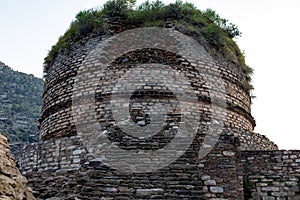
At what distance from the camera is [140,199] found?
27.0ft

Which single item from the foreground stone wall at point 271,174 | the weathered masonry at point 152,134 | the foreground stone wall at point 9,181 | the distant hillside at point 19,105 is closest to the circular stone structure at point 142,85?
the weathered masonry at point 152,134

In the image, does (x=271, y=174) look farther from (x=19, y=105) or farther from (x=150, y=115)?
(x=19, y=105)

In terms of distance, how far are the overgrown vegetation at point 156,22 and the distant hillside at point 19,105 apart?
14193 mm

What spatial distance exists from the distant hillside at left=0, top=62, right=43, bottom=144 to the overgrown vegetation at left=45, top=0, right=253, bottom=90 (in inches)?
559

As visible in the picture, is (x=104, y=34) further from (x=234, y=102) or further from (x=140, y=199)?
(x=140, y=199)

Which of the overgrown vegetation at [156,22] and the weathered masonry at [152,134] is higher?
the overgrown vegetation at [156,22]

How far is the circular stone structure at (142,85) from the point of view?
519 inches

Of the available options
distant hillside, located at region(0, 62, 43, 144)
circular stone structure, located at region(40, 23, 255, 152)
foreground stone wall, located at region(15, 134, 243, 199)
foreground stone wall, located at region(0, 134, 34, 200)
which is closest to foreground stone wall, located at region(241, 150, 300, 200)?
foreground stone wall, located at region(15, 134, 243, 199)

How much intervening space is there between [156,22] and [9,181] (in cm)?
1011

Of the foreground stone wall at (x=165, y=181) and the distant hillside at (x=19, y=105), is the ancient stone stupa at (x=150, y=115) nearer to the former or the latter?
the foreground stone wall at (x=165, y=181)

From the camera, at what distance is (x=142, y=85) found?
528 inches

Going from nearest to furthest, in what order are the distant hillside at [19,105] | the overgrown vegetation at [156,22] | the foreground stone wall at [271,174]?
the foreground stone wall at [271,174], the overgrown vegetation at [156,22], the distant hillside at [19,105]

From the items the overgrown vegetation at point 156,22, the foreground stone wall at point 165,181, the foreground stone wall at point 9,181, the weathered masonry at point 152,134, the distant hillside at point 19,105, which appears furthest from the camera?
the distant hillside at point 19,105

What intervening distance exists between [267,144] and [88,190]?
303 inches
